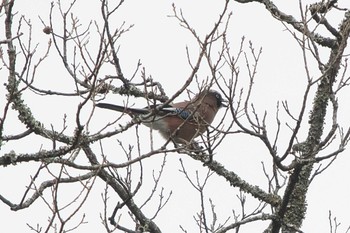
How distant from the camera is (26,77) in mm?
5301

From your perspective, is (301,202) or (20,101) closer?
(20,101)

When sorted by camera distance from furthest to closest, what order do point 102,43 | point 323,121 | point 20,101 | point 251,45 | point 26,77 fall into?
1. point 323,121
2. point 251,45
3. point 20,101
4. point 26,77
5. point 102,43

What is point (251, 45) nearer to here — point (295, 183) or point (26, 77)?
point (295, 183)

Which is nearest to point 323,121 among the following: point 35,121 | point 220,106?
point 35,121

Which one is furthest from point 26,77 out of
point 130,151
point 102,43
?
point 130,151

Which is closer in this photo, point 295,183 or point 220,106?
point 295,183

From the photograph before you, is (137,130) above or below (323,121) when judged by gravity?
above

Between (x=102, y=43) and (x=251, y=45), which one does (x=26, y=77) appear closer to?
(x=102, y=43)

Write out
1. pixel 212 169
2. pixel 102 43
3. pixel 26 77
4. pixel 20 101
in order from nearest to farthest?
pixel 102 43 → pixel 26 77 → pixel 20 101 → pixel 212 169

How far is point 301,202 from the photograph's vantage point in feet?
21.7

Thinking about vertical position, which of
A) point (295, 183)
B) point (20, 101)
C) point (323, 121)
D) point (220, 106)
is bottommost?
point (295, 183)

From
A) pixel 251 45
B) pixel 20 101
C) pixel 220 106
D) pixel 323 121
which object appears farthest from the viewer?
pixel 220 106

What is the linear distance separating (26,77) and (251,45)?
1.86m

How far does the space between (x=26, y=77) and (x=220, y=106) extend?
18.9 feet
